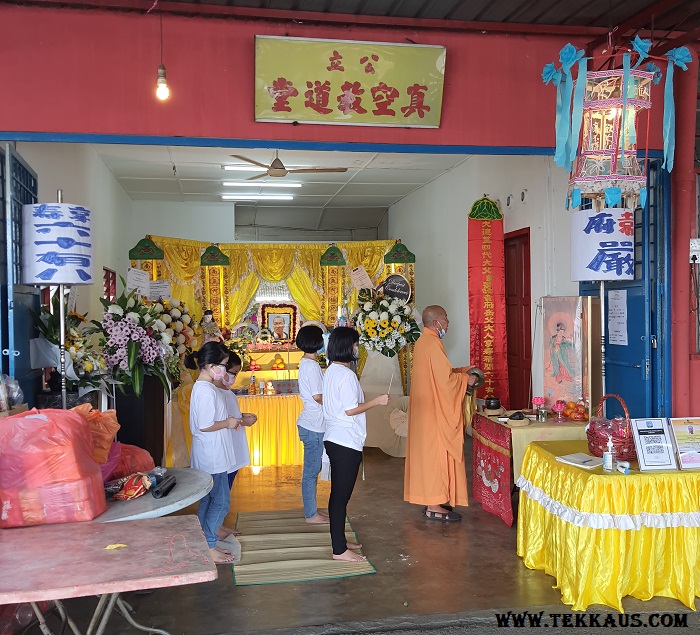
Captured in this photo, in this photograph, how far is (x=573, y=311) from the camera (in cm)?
409

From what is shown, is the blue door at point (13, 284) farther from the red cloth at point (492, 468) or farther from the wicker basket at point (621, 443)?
the wicker basket at point (621, 443)

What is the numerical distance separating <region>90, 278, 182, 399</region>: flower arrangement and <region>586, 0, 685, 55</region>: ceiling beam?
3.15 metres

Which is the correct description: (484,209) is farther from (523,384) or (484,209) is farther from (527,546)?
(527,546)

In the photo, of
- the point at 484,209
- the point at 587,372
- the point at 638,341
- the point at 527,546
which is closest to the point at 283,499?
the point at 527,546

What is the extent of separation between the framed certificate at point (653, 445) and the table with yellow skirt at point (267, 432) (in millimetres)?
3330

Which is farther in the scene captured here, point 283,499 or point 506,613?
point 283,499

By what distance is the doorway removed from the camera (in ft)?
21.0

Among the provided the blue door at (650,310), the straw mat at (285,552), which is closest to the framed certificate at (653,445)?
the blue door at (650,310)

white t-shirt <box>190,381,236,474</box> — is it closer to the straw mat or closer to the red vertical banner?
the straw mat

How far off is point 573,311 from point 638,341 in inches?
18.9

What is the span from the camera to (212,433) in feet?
11.6

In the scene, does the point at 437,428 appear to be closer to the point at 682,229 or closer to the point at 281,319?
the point at 682,229

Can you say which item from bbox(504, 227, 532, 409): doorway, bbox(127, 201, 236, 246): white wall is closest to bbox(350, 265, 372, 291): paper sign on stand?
bbox(127, 201, 236, 246): white wall

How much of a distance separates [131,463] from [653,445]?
7.74 feet
